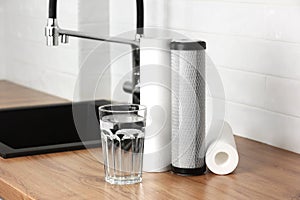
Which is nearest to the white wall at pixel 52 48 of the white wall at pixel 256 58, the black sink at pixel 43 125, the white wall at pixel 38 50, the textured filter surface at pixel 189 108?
the white wall at pixel 38 50

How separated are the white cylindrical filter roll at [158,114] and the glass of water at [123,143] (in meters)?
0.06

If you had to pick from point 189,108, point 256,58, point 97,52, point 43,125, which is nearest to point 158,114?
point 189,108

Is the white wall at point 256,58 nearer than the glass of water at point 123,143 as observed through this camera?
No

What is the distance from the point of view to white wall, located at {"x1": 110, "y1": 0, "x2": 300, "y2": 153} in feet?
5.55

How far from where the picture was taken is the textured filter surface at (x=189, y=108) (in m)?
1.46

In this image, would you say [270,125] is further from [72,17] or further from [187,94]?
[72,17]

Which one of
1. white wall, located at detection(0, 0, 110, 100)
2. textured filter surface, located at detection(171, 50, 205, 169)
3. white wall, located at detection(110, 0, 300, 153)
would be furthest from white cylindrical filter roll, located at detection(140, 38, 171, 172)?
white wall, located at detection(0, 0, 110, 100)

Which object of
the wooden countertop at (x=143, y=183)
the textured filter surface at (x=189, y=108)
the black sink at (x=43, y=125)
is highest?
the textured filter surface at (x=189, y=108)

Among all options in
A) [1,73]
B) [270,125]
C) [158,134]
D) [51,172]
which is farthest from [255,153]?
[1,73]

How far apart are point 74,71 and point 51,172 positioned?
3.17 ft

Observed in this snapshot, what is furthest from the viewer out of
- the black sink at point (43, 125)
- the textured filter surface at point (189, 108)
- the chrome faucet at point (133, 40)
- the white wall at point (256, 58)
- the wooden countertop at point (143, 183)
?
the black sink at point (43, 125)

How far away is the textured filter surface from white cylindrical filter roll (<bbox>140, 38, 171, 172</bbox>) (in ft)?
0.10

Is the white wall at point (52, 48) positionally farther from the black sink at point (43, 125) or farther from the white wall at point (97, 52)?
the black sink at point (43, 125)

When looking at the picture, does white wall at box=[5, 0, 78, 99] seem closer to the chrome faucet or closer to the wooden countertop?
the chrome faucet
